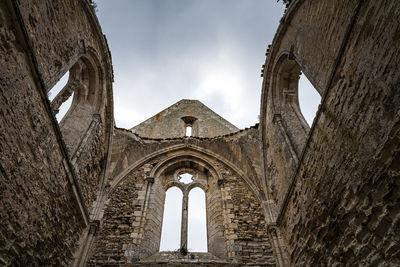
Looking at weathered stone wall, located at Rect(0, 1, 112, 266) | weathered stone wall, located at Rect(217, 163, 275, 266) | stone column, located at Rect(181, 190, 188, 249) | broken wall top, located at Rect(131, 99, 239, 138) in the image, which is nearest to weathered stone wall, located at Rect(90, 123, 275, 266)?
weathered stone wall, located at Rect(217, 163, 275, 266)

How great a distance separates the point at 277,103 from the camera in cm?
612

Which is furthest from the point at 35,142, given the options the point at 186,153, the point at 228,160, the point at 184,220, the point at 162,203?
the point at 228,160

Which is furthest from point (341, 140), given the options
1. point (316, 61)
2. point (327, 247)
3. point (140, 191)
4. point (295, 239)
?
point (140, 191)

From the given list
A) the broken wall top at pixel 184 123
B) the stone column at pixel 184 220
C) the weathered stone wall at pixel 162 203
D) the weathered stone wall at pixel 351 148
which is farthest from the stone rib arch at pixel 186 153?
the weathered stone wall at pixel 351 148

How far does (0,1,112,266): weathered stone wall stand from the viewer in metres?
2.83

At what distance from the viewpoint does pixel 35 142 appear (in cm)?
339

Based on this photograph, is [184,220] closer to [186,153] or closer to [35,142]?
[186,153]

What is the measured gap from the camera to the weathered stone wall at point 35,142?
9.28 feet

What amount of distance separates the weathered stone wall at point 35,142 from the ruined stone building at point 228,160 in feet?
0.07

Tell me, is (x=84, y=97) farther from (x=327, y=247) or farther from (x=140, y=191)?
(x=327, y=247)

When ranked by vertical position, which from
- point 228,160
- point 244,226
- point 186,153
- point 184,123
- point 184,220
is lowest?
point 244,226

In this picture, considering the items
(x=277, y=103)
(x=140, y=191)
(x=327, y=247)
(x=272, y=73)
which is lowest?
(x=327, y=247)

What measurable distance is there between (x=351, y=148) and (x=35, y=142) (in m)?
3.63

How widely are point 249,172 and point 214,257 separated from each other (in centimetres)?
272
